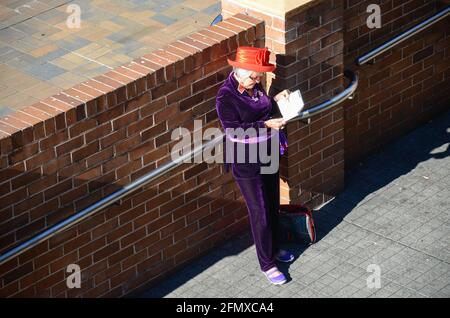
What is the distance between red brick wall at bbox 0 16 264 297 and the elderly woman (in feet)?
1.05

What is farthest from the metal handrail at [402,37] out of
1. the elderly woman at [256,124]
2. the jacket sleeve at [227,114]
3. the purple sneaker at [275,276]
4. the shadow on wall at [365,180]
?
the purple sneaker at [275,276]

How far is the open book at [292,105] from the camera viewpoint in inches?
340

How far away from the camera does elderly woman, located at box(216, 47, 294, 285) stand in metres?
8.58

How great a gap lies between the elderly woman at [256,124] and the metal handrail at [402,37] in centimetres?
137

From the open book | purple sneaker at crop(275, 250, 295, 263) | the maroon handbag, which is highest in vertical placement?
the open book

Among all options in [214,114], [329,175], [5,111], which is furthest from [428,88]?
[5,111]

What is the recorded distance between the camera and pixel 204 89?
8.88 m

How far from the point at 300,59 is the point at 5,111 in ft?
10.8

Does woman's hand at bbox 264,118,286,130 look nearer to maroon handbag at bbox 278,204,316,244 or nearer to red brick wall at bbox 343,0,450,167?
maroon handbag at bbox 278,204,316,244

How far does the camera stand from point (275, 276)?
9000mm

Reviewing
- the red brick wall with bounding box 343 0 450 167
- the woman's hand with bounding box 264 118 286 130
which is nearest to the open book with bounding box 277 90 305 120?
the woman's hand with bounding box 264 118 286 130

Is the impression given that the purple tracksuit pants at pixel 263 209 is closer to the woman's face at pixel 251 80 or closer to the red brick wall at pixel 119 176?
the red brick wall at pixel 119 176

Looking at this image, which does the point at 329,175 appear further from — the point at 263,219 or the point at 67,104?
the point at 67,104
